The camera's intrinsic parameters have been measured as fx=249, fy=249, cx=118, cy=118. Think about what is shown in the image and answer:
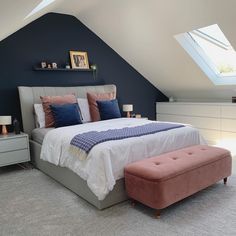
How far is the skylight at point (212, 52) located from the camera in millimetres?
4086

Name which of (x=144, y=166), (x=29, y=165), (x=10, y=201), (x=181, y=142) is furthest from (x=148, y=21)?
(x=10, y=201)

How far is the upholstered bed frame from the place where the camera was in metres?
2.48

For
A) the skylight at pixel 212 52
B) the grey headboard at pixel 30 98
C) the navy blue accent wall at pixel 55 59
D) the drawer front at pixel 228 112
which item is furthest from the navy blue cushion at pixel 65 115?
the drawer front at pixel 228 112

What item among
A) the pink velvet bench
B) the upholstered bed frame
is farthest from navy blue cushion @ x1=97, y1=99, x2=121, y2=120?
the pink velvet bench

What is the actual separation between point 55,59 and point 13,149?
5.79 ft

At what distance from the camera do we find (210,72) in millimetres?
4617

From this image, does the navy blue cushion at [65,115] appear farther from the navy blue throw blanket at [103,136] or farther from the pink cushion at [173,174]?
the pink cushion at [173,174]

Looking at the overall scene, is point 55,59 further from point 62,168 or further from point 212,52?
point 212,52

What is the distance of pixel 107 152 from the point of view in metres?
2.39

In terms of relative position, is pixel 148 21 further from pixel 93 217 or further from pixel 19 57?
pixel 93 217

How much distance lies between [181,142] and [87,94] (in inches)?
79.2

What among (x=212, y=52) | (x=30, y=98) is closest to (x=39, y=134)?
(x=30, y=98)

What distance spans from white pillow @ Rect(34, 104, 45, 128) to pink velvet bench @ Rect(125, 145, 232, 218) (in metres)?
1.92

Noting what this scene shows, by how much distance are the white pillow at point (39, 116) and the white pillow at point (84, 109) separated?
654 millimetres
